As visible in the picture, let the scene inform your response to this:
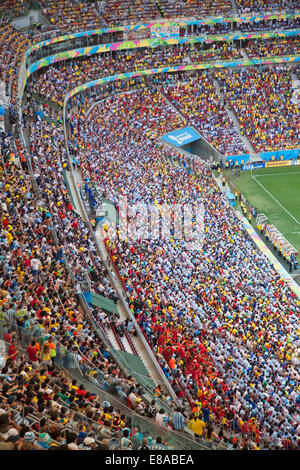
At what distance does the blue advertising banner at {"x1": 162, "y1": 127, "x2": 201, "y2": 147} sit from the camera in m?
47.2

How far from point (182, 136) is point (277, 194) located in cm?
917

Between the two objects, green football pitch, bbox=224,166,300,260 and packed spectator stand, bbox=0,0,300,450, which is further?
green football pitch, bbox=224,166,300,260

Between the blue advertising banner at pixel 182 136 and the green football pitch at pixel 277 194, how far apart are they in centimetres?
391

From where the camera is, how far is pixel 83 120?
142 feet

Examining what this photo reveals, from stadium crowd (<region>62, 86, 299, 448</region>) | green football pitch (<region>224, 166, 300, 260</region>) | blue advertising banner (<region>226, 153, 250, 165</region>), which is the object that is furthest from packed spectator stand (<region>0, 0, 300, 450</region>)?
green football pitch (<region>224, 166, 300, 260</region>)

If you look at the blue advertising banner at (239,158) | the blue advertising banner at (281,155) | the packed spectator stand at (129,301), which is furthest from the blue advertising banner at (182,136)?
the blue advertising banner at (281,155)

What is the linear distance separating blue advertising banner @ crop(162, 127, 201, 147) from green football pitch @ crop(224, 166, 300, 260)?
3.91 metres

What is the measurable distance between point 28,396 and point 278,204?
34.1m

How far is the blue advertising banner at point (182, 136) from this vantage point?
47.2m

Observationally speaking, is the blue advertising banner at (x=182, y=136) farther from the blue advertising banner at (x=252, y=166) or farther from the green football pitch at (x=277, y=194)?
the blue advertising banner at (x=252, y=166)

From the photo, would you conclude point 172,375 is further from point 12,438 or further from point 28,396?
point 12,438

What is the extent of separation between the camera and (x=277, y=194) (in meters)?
44.4

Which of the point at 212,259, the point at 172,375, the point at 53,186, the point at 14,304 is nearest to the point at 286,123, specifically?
the point at 212,259

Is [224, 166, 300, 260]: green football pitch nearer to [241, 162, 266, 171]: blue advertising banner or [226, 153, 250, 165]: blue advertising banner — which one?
[241, 162, 266, 171]: blue advertising banner
